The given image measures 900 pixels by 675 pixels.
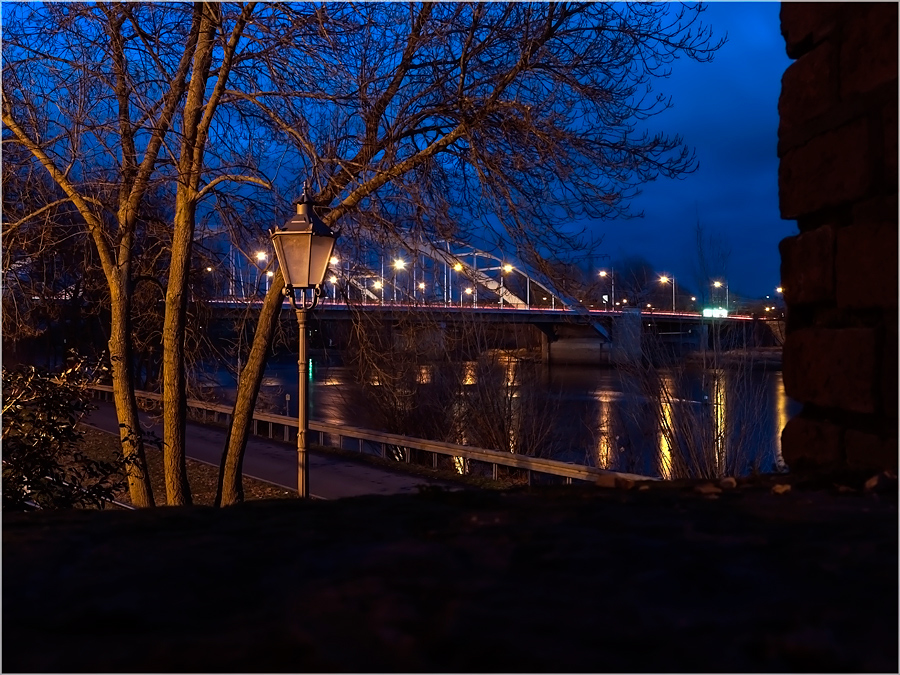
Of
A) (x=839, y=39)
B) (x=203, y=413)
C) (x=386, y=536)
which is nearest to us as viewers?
(x=386, y=536)

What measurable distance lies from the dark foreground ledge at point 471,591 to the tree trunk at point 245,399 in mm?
7366

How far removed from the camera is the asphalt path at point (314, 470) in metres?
11.8

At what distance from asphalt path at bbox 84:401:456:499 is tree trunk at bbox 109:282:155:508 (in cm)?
200

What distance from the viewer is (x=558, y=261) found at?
9.07m

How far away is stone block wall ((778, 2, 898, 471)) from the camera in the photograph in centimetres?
245

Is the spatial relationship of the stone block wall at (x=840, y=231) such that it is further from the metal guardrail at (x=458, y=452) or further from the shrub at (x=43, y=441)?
the shrub at (x=43, y=441)

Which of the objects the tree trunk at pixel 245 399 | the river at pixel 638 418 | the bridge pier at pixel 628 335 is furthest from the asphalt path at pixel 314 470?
the bridge pier at pixel 628 335

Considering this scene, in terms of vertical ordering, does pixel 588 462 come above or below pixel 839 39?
below

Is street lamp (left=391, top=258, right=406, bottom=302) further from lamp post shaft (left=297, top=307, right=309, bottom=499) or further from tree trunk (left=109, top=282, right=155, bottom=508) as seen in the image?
tree trunk (left=109, top=282, right=155, bottom=508)

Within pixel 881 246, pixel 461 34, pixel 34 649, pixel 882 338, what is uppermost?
pixel 461 34

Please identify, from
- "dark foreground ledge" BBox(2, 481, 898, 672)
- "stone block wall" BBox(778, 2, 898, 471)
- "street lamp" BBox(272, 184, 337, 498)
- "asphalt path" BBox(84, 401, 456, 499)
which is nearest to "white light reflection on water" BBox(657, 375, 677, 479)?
"asphalt path" BBox(84, 401, 456, 499)

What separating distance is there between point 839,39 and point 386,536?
2114 mm

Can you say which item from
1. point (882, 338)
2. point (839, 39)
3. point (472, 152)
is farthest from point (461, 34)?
point (882, 338)

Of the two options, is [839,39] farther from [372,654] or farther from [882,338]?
[372,654]
